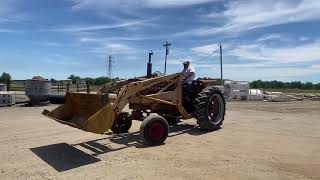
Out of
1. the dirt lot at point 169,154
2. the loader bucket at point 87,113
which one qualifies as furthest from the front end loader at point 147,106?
the dirt lot at point 169,154

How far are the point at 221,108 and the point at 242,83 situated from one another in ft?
67.2

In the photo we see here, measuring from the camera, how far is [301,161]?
366 inches

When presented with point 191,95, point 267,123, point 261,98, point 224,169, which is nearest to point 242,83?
point 261,98

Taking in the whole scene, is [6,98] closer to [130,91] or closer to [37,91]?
[37,91]

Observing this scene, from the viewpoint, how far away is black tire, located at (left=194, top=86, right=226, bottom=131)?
12.8 metres

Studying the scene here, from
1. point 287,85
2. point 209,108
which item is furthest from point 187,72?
point 287,85

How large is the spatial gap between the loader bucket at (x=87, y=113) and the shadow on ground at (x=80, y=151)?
599mm

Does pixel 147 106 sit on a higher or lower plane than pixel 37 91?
lower

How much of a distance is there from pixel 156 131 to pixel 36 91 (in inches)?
569

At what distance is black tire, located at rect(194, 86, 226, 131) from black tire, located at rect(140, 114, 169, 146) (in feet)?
6.19

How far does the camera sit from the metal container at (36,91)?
24.0 m

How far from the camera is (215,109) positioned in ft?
45.4

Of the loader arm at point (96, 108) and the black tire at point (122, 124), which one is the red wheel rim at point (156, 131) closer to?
the loader arm at point (96, 108)

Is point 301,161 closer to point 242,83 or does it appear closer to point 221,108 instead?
point 221,108
